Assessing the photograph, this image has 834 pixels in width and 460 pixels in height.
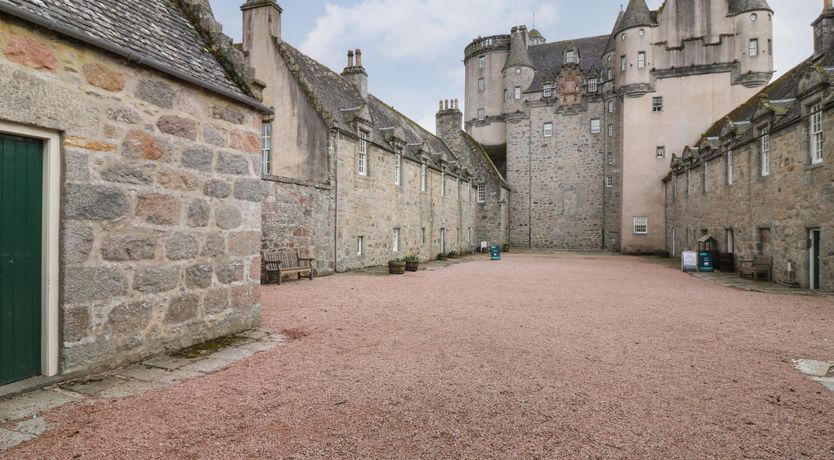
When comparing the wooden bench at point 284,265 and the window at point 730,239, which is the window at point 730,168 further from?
the wooden bench at point 284,265

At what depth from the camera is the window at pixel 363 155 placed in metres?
18.2

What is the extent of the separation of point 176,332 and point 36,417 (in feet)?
6.33

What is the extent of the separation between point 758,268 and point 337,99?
A: 16604 millimetres

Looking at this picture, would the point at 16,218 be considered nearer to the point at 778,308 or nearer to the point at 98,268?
the point at 98,268

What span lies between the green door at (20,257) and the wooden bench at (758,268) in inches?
733

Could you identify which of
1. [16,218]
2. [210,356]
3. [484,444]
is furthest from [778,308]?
[16,218]

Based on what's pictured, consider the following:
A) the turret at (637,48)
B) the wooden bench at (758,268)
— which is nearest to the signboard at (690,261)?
the wooden bench at (758,268)

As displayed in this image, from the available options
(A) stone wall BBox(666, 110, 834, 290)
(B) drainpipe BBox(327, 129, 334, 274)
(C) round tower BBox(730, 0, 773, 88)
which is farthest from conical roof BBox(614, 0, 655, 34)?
(B) drainpipe BBox(327, 129, 334, 274)

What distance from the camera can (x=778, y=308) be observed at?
9867mm

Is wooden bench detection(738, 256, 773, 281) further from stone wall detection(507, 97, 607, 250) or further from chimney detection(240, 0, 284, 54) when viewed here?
stone wall detection(507, 97, 607, 250)

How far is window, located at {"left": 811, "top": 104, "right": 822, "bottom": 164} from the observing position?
12.5 m

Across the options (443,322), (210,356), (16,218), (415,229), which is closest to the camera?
(16,218)

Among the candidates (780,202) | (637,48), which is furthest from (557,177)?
(780,202)

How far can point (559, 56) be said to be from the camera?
40750 mm
